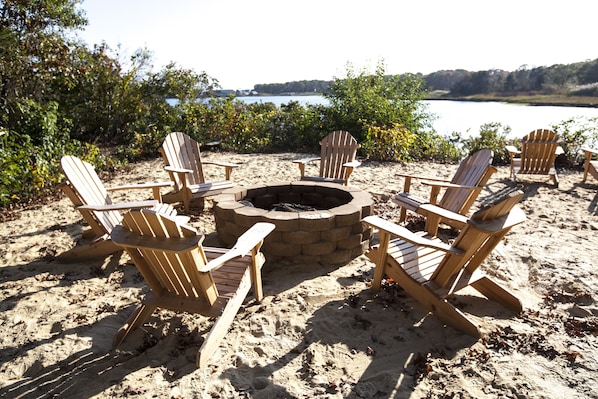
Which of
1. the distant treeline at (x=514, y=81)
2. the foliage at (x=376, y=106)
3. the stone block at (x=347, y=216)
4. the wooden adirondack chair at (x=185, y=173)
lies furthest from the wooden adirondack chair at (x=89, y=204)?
the distant treeline at (x=514, y=81)

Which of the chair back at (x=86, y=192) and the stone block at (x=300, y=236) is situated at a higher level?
the chair back at (x=86, y=192)

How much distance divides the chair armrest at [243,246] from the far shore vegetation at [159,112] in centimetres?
472

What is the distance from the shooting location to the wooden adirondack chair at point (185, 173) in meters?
4.55

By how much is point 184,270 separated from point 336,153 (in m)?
3.67

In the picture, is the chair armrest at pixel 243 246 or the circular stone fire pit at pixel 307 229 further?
the circular stone fire pit at pixel 307 229

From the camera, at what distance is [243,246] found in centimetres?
229

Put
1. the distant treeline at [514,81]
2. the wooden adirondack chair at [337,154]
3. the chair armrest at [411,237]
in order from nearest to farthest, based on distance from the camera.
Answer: the chair armrest at [411,237], the wooden adirondack chair at [337,154], the distant treeline at [514,81]

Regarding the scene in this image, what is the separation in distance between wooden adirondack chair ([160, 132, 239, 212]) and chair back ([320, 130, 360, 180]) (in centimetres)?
140

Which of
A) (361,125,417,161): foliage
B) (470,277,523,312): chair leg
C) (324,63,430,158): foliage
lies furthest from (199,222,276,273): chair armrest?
(324,63,430,158): foliage

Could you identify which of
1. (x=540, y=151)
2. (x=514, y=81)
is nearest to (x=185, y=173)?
(x=540, y=151)

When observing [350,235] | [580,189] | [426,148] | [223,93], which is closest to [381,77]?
[426,148]

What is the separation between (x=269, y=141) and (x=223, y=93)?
269 cm

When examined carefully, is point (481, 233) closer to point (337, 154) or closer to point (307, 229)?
point (307, 229)

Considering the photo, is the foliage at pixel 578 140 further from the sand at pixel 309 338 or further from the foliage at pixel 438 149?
the sand at pixel 309 338
